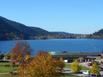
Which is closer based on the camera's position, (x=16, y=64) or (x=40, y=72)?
(x=40, y=72)

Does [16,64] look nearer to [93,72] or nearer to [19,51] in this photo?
[19,51]

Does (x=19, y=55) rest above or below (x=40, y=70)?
above

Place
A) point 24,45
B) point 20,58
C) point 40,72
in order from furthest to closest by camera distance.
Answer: point 24,45, point 20,58, point 40,72

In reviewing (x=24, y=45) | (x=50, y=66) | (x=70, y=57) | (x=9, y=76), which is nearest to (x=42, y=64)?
(x=50, y=66)

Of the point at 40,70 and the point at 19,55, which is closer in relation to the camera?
the point at 40,70

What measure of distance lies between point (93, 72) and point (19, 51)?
19.3 meters

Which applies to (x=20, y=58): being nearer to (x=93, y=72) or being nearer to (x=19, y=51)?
(x=19, y=51)

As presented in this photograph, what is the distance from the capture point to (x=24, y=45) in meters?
88.8

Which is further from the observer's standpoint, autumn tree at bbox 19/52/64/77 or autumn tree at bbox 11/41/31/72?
autumn tree at bbox 11/41/31/72

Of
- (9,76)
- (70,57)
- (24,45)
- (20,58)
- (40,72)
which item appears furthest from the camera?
(70,57)

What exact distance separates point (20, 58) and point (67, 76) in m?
15.4

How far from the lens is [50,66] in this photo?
4250cm

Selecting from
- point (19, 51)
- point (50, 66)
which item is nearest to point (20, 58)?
point (19, 51)

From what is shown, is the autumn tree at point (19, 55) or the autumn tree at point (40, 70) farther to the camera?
the autumn tree at point (19, 55)
